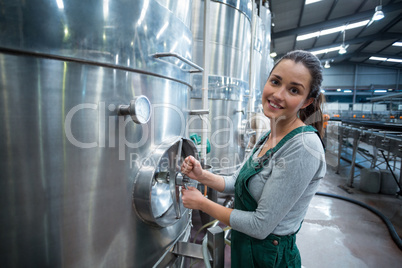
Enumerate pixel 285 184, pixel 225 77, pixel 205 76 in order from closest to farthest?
pixel 285 184
pixel 205 76
pixel 225 77

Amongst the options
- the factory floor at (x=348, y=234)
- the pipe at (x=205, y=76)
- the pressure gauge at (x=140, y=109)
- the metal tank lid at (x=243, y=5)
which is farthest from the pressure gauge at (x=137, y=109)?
the metal tank lid at (x=243, y=5)

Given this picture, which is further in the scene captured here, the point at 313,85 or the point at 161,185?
the point at 161,185

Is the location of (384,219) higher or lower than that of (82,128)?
lower

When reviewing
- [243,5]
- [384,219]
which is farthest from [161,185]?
[384,219]

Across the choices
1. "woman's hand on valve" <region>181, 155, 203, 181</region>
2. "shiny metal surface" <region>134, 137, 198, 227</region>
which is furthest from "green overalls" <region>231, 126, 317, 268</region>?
"shiny metal surface" <region>134, 137, 198, 227</region>

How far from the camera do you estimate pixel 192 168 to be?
1.11 m

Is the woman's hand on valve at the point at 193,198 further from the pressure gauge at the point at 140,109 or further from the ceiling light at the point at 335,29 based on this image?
the ceiling light at the point at 335,29

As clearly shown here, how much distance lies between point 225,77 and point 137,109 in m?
1.94

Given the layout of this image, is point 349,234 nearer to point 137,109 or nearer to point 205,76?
point 205,76

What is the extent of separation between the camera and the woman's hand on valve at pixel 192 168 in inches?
42.4

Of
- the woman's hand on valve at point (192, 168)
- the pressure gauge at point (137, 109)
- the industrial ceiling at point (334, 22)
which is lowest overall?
the woman's hand on valve at point (192, 168)

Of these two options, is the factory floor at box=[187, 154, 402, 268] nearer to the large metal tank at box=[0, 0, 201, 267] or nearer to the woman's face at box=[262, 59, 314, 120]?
the large metal tank at box=[0, 0, 201, 267]

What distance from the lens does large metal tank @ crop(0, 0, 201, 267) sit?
667 millimetres

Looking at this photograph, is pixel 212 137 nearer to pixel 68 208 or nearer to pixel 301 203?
pixel 301 203
